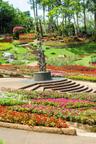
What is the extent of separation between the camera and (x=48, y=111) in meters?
17.5

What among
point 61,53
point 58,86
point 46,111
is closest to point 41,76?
point 58,86

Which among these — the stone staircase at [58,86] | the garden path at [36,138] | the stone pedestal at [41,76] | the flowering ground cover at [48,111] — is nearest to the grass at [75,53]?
the stone pedestal at [41,76]

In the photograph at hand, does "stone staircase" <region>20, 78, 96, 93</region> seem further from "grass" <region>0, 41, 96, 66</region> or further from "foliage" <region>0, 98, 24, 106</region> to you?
"grass" <region>0, 41, 96, 66</region>

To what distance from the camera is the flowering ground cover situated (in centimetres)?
1558

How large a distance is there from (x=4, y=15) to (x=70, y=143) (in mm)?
70302

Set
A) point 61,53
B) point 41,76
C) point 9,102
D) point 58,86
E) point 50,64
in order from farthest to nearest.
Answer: point 61,53
point 50,64
point 41,76
point 58,86
point 9,102

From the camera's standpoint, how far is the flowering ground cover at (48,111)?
15.6m

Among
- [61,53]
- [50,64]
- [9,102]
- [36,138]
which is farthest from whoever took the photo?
[61,53]

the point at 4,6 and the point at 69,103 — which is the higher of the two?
the point at 4,6

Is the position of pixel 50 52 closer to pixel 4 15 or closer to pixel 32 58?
pixel 32 58

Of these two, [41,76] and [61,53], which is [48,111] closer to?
[41,76]

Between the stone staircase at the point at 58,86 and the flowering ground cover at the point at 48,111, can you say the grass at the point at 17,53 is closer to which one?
the stone staircase at the point at 58,86

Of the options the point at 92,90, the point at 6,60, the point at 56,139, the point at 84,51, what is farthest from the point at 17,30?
the point at 56,139

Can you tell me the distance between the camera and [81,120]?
54.9ft
